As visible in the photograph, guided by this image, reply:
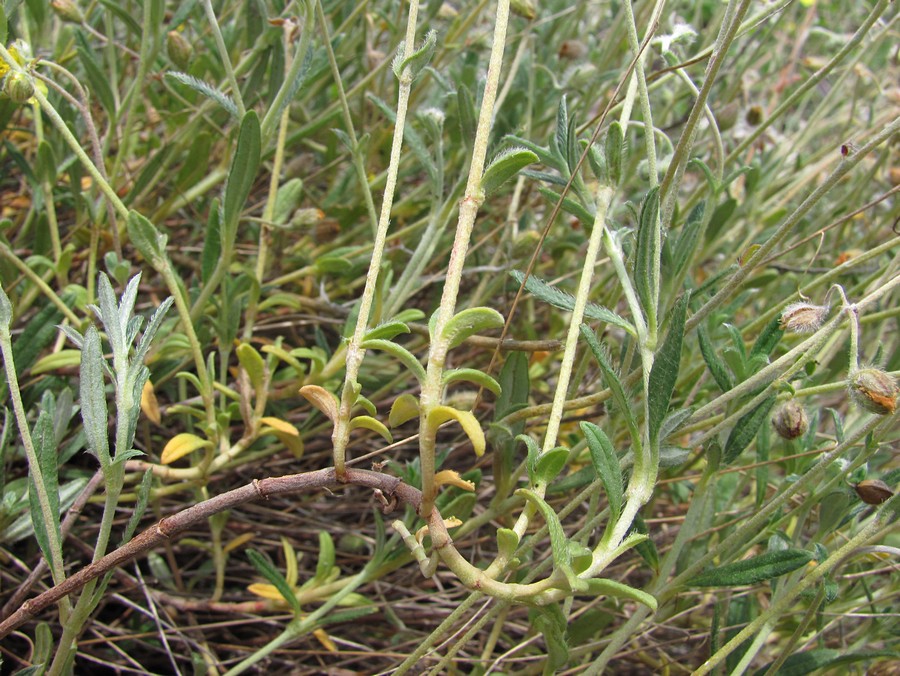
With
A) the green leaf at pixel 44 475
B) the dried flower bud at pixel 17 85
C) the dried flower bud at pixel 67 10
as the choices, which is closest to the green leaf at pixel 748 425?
the green leaf at pixel 44 475

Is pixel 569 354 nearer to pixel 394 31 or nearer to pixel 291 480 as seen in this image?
pixel 291 480

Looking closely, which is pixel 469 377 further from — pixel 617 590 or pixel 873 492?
pixel 873 492

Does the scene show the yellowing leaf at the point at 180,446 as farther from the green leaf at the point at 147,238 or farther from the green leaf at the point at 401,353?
the green leaf at the point at 401,353

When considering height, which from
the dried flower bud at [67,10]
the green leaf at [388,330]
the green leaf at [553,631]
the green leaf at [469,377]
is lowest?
the green leaf at [553,631]

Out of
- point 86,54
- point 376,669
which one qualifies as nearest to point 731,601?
point 376,669

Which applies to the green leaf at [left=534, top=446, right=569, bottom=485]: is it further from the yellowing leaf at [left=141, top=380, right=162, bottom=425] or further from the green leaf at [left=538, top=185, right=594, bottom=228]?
the yellowing leaf at [left=141, top=380, right=162, bottom=425]

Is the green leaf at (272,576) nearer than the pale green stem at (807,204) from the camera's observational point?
No

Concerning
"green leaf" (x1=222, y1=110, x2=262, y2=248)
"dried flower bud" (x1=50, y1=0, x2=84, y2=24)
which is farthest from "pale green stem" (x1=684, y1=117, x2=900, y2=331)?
"dried flower bud" (x1=50, y1=0, x2=84, y2=24)
